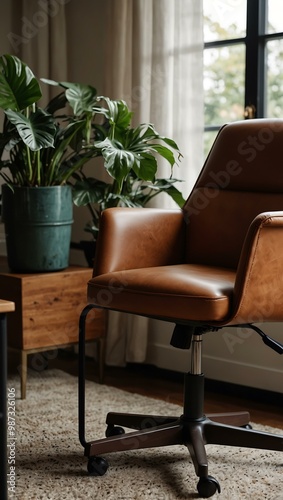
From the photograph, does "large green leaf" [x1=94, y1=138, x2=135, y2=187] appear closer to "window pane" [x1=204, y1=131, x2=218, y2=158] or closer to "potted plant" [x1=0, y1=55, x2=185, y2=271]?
"potted plant" [x1=0, y1=55, x2=185, y2=271]

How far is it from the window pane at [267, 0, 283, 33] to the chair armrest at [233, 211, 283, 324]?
4.23ft

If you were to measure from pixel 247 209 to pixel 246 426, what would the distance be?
665 mm

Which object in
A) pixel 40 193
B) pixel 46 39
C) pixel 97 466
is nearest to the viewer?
pixel 97 466

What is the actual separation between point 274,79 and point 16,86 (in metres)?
0.99

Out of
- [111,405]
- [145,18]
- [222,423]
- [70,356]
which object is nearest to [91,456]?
[222,423]

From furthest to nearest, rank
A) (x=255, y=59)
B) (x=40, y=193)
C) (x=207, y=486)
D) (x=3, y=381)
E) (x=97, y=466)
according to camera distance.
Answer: (x=255, y=59), (x=40, y=193), (x=97, y=466), (x=207, y=486), (x=3, y=381)

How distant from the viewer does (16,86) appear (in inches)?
108

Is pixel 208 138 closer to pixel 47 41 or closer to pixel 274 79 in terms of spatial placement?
pixel 274 79

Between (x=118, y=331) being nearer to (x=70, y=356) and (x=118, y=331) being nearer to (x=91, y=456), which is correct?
(x=70, y=356)

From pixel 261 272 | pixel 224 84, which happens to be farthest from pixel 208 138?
pixel 261 272

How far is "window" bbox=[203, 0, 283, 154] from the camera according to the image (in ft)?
9.77

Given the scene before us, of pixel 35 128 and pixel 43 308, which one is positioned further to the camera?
pixel 43 308

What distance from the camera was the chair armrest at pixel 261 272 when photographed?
191cm

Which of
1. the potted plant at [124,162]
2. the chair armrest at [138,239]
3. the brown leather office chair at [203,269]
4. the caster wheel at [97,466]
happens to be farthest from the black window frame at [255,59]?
the caster wheel at [97,466]
